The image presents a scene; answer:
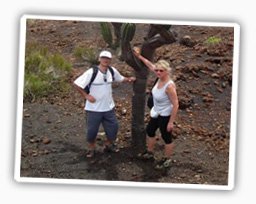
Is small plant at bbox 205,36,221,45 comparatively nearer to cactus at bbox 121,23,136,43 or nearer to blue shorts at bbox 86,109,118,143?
cactus at bbox 121,23,136,43

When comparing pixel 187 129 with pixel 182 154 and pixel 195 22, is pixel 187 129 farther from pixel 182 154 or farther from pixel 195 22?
pixel 195 22

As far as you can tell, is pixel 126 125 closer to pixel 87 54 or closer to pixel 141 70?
pixel 141 70

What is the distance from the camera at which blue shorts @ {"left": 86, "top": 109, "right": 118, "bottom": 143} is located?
6.16 m

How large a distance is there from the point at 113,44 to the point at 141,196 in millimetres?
752

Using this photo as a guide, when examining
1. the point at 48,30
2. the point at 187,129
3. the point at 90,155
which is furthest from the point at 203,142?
the point at 48,30

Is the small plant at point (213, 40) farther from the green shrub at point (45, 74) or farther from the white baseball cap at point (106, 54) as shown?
the green shrub at point (45, 74)

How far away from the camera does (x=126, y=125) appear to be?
6.18 metres

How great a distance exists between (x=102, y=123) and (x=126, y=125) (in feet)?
0.39

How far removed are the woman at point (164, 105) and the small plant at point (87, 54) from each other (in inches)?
7.9

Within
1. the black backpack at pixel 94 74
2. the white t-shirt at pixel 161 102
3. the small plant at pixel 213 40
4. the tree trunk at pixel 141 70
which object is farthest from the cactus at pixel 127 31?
the small plant at pixel 213 40

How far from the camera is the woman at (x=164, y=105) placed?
612 centimetres

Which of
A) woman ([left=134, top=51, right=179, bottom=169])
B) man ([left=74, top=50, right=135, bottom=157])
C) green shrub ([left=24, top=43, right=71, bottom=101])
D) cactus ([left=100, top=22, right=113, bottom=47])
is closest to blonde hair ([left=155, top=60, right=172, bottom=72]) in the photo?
woman ([left=134, top=51, right=179, bottom=169])

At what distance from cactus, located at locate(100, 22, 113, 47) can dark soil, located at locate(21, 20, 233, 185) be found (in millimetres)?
29

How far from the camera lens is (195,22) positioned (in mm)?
6090
